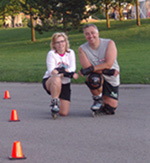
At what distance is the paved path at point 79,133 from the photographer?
19.1ft

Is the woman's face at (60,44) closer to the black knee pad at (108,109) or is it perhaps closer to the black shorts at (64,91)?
the black shorts at (64,91)

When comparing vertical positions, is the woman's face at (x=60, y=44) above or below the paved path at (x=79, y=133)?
above

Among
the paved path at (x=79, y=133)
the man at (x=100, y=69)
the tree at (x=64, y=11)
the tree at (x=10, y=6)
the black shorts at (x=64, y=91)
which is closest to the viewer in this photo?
the paved path at (x=79, y=133)

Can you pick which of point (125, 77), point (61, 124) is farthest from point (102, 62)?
point (125, 77)

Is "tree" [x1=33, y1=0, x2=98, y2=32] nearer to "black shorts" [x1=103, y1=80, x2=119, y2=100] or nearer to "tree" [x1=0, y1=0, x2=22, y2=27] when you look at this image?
"tree" [x1=0, y1=0, x2=22, y2=27]

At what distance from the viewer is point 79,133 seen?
285 inches

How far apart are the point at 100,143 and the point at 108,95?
2.24 m

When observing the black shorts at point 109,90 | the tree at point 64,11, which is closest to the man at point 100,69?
the black shorts at point 109,90

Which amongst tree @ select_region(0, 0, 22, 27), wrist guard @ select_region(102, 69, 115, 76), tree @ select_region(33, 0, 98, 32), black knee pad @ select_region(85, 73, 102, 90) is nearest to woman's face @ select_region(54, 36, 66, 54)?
black knee pad @ select_region(85, 73, 102, 90)

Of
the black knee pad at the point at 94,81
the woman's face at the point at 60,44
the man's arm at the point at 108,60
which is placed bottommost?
the black knee pad at the point at 94,81

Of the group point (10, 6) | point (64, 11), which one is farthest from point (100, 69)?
point (10, 6)

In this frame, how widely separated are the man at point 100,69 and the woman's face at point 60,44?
0.31m

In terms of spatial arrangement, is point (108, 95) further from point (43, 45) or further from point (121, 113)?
point (43, 45)

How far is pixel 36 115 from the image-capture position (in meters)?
9.10
